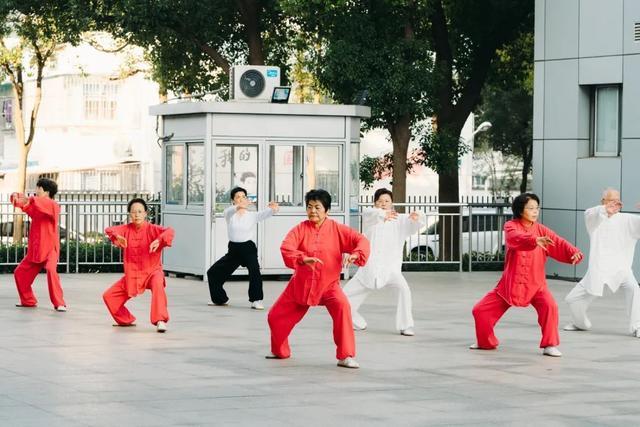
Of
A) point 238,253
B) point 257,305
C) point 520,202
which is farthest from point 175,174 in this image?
point 520,202

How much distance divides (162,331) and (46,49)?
72.0ft

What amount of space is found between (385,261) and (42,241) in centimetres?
451

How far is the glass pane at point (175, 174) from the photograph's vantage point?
2164 centimetres

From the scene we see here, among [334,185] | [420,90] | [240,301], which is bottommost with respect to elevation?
[240,301]

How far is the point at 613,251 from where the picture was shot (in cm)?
1515

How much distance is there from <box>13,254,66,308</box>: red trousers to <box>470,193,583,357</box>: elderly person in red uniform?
5.66m

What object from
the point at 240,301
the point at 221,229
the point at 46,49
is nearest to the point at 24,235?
the point at 221,229

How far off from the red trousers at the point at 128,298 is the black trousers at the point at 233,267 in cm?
254

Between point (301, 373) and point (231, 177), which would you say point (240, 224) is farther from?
point (301, 373)

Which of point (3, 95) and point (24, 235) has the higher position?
point (3, 95)

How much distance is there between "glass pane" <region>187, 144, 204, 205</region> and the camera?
21109 mm

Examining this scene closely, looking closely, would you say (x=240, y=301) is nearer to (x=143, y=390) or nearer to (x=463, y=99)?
(x=143, y=390)

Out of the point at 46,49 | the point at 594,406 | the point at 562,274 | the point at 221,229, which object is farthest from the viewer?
the point at 46,49

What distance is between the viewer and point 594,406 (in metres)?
9.90
